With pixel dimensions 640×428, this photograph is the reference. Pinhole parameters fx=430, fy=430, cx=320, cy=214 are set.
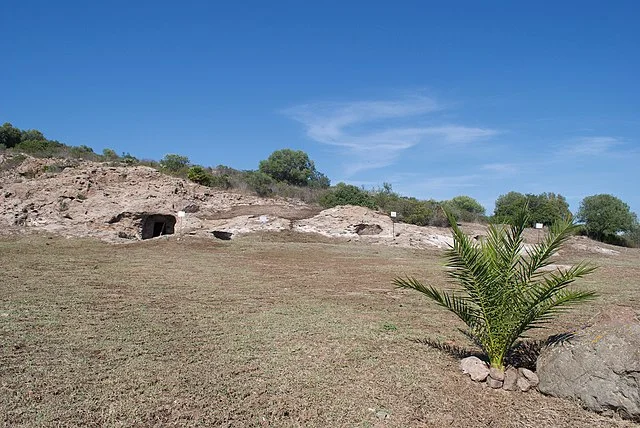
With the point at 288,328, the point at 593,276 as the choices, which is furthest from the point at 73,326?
the point at 593,276

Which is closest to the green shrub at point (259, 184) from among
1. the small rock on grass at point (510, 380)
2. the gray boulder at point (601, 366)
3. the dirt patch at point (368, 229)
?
the dirt patch at point (368, 229)

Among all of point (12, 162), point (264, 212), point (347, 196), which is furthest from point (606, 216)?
point (12, 162)

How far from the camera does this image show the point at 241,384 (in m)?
4.79

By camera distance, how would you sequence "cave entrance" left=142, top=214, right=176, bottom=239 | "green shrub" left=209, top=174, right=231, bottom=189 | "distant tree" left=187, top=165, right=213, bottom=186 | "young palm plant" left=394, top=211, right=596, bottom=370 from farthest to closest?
"green shrub" left=209, top=174, right=231, bottom=189, "distant tree" left=187, top=165, right=213, bottom=186, "cave entrance" left=142, top=214, right=176, bottom=239, "young palm plant" left=394, top=211, right=596, bottom=370

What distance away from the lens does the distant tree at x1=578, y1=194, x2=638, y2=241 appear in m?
37.6

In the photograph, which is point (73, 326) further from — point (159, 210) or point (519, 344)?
point (159, 210)

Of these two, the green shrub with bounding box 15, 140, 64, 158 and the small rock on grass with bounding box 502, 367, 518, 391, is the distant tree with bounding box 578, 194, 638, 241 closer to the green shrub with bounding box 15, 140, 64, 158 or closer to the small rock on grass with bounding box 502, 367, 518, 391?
the small rock on grass with bounding box 502, 367, 518, 391

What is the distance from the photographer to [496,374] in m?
5.13

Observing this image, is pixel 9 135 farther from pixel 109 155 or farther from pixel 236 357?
pixel 236 357

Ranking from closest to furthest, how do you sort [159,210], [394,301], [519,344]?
[519,344] → [394,301] → [159,210]

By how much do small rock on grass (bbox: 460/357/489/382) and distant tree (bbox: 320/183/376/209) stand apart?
94.3ft

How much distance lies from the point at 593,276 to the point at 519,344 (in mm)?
12503

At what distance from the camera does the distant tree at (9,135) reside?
40.8m

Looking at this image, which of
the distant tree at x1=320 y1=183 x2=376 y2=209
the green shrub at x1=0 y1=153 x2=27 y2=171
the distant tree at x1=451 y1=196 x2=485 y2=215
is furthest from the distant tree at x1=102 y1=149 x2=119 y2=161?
the distant tree at x1=451 y1=196 x2=485 y2=215
